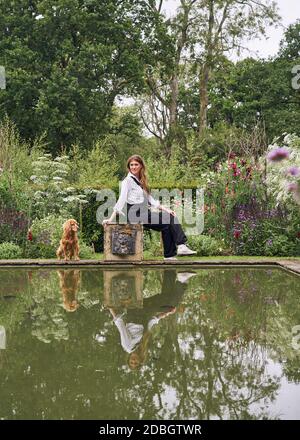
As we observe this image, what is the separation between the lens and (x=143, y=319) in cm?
491

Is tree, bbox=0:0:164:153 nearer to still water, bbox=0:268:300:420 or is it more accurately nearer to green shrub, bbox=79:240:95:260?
green shrub, bbox=79:240:95:260

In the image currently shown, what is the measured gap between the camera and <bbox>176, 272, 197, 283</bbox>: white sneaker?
7.43 metres

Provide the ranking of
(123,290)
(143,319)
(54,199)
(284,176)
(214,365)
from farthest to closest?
(54,199) → (284,176) → (123,290) → (143,319) → (214,365)

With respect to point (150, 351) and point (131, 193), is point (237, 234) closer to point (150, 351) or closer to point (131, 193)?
point (131, 193)

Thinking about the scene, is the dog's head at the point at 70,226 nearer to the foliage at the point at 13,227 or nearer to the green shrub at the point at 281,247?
the foliage at the point at 13,227

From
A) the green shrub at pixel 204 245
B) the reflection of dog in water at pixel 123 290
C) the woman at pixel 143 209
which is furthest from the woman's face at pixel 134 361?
the green shrub at pixel 204 245

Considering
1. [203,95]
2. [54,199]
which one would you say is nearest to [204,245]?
[54,199]

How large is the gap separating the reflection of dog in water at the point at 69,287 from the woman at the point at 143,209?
116cm

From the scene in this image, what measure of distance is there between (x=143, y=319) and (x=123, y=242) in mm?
4378

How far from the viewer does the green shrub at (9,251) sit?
1041 centimetres
